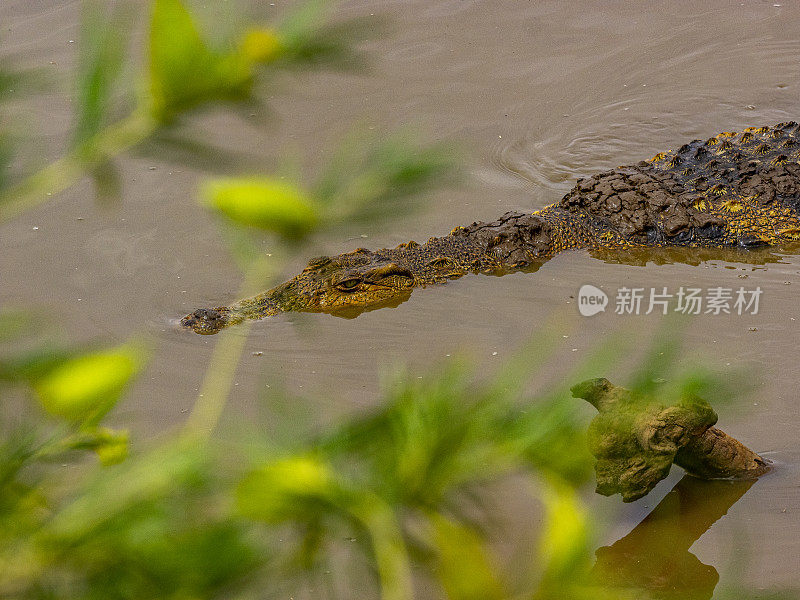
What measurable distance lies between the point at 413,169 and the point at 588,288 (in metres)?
6.06

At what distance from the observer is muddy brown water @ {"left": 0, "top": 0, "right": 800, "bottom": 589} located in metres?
5.36

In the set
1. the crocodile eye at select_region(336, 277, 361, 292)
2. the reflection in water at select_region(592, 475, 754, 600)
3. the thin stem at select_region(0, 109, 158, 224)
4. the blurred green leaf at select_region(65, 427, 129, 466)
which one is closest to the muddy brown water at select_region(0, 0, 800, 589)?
the reflection in water at select_region(592, 475, 754, 600)

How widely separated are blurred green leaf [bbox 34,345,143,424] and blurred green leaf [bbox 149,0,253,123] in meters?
0.19

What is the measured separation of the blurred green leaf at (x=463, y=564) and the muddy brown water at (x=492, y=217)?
7.53ft

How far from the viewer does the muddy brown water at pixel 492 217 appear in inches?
211

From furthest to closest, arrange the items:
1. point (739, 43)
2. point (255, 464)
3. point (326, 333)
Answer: point (739, 43), point (326, 333), point (255, 464)

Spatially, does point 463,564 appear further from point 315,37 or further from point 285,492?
point 315,37

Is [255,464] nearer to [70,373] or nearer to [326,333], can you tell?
[70,373]

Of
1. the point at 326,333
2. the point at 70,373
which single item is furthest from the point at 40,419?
the point at 326,333

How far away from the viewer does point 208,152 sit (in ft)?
2.25

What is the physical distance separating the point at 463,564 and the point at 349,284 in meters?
5.87

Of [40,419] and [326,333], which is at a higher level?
[40,419]

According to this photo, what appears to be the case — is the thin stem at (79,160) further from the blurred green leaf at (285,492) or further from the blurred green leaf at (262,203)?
the blurred green leaf at (285,492)

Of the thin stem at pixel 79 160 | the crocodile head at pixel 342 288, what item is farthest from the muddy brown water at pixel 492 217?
the thin stem at pixel 79 160
